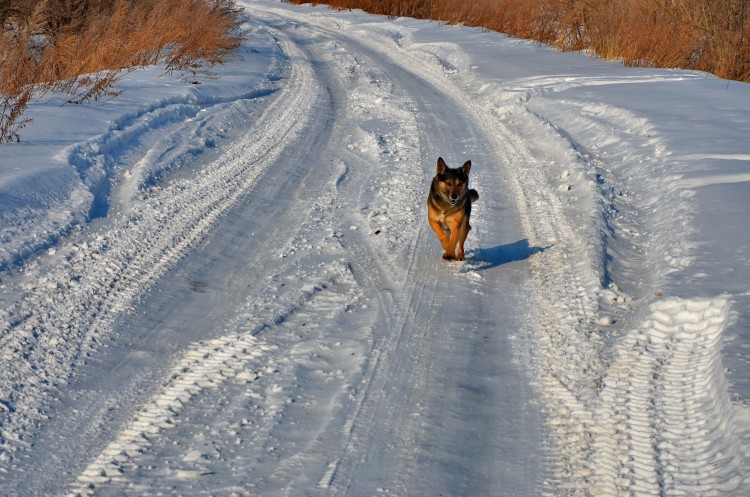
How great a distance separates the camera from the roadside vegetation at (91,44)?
37.3 feet

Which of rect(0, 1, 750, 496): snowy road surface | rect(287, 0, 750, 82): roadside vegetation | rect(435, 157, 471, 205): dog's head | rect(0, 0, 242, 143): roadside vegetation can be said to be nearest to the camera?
rect(0, 1, 750, 496): snowy road surface

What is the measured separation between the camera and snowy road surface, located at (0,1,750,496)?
402 centimetres

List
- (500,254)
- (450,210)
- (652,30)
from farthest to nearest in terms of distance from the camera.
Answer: (652,30) < (500,254) < (450,210)

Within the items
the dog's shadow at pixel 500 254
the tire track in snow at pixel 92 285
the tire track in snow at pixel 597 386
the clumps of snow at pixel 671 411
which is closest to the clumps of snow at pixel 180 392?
the tire track in snow at pixel 92 285

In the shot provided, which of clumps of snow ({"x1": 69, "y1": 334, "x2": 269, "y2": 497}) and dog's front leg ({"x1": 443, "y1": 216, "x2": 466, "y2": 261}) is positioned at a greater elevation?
dog's front leg ({"x1": 443, "y1": 216, "x2": 466, "y2": 261})

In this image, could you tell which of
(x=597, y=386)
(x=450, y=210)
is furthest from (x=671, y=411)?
(x=450, y=210)

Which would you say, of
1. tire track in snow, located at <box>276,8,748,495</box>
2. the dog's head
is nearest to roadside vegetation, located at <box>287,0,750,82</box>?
tire track in snow, located at <box>276,8,748,495</box>

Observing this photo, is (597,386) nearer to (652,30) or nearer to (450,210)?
(450,210)

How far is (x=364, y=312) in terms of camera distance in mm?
5906

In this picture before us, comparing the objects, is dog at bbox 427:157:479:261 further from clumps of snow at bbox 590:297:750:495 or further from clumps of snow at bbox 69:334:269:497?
clumps of snow at bbox 69:334:269:497

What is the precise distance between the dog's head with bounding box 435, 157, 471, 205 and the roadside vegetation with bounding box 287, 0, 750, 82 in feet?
35.0

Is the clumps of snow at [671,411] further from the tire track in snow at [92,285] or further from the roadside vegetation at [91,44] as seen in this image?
the roadside vegetation at [91,44]

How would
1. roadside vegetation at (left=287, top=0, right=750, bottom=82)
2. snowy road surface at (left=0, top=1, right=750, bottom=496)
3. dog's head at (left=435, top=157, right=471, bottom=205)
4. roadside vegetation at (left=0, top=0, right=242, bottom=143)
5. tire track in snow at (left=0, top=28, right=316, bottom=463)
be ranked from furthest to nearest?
roadside vegetation at (left=287, top=0, right=750, bottom=82), roadside vegetation at (left=0, top=0, right=242, bottom=143), dog's head at (left=435, top=157, right=471, bottom=205), tire track in snow at (left=0, top=28, right=316, bottom=463), snowy road surface at (left=0, top=1, right=750, bottom=496)

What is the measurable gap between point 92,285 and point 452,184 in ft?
10.0
